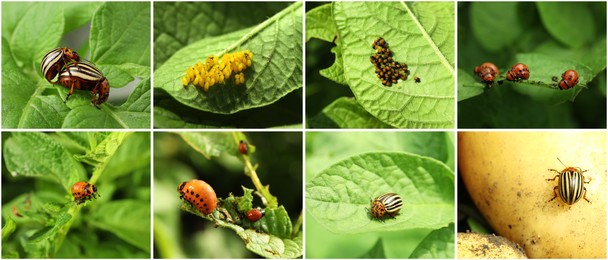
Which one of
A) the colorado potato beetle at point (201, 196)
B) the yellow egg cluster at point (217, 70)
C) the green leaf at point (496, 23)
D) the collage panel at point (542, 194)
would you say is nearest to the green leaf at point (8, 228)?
the colorado potato beetle at point (201, 196)

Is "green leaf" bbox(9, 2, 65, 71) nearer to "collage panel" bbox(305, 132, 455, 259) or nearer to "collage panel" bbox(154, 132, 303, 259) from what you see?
"collage panel" bbox(154, 132, 303, 259)

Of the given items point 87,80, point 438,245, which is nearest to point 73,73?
point 87,80

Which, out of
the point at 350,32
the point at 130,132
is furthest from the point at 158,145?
the point at 350,32

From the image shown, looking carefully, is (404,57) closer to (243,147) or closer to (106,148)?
(243,147)

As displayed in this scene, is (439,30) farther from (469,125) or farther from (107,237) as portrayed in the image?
(107,237)

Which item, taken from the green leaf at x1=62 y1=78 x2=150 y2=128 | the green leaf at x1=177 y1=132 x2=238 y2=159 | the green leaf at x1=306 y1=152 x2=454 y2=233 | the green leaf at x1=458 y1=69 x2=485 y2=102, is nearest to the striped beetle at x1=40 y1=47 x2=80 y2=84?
the green leaf at x1=62 y1=78 x2=150 y2=128

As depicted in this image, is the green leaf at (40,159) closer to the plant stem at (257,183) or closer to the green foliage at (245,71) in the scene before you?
the green foliage at (245,71)
